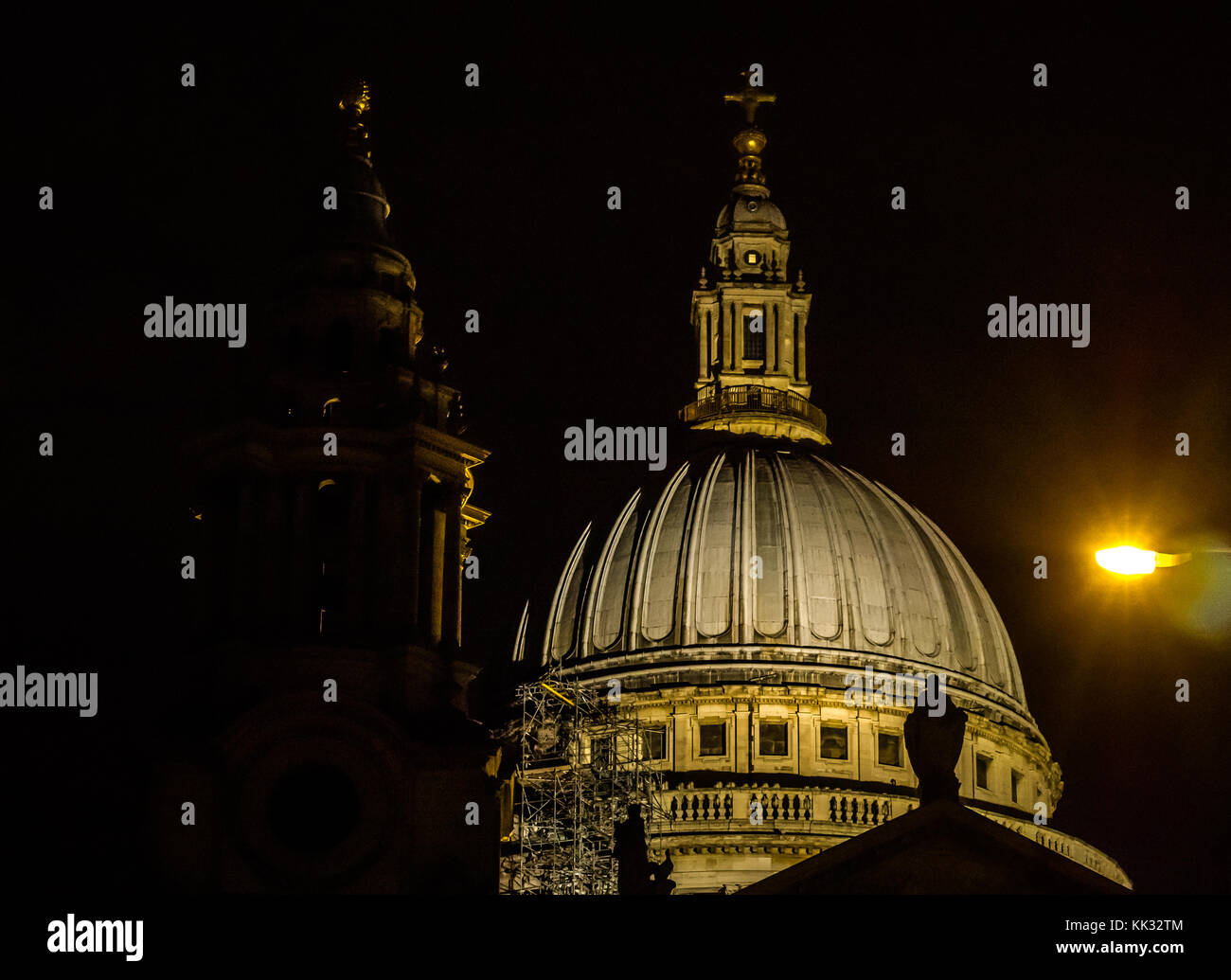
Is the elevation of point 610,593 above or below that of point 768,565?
below

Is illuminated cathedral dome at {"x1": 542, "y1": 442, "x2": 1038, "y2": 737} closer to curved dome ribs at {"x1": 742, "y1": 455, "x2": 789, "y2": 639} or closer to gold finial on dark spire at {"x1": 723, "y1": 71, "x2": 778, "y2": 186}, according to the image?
curved dome ribs at {"x1": 742, "y1": 455, "x2": 789, "y2": 639}

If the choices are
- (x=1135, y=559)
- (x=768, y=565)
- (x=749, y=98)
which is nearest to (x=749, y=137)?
(x=749, y=98)

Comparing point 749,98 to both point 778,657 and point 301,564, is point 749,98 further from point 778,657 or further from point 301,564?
point 301,564

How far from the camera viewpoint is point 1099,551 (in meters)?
37.6

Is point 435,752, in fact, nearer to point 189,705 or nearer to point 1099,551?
point 189,705

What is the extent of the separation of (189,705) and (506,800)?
11.5 metres

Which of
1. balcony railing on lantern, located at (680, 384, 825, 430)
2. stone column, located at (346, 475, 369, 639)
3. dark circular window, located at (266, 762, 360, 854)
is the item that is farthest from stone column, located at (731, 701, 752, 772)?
dark circular window, located at (266, 762, 360, 854)

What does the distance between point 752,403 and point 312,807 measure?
138ft

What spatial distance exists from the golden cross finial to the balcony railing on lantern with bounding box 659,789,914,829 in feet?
102

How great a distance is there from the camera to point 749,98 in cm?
11275

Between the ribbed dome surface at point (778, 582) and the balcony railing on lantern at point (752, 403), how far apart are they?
20.5ft

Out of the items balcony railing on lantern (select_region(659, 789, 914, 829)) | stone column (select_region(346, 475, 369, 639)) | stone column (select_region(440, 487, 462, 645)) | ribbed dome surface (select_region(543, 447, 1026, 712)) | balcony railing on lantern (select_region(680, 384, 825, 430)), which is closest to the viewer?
stone column (select_region(346, 475, 369, 639))

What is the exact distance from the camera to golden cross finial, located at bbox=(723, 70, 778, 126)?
369 ft
